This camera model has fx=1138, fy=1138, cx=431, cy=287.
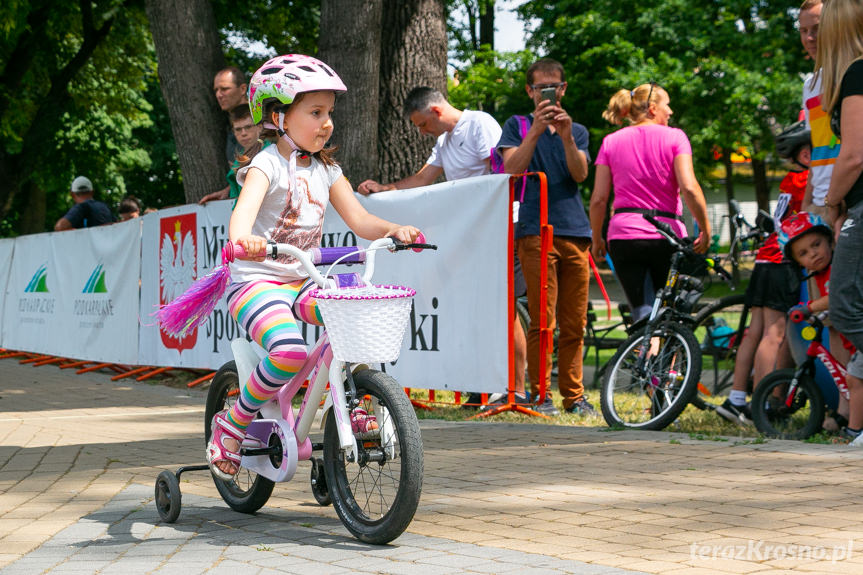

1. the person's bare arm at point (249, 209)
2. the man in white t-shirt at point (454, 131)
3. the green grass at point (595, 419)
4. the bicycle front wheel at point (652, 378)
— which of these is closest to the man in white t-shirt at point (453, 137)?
the man in white t-shirt at point (454, 131)

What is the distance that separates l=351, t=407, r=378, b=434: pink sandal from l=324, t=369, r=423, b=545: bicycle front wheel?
0.04ft

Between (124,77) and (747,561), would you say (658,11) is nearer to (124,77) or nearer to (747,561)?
(124,77)

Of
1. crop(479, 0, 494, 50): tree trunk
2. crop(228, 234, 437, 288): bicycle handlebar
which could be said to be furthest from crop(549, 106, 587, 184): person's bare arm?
crop(479, 0, 494, 50): tree trunk

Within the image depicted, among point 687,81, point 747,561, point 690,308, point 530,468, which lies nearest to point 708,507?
point 747,561

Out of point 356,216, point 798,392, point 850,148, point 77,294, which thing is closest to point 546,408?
point 798,392

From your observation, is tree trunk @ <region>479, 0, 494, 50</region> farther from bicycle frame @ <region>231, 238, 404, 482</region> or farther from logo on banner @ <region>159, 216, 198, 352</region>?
bicycle frame @ <region>231, 238, 404, 482</region>

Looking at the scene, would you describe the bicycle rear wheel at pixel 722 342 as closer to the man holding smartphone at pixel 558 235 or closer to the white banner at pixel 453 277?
the man holding smartphone at pixel 558 235

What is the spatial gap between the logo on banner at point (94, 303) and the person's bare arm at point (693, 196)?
722cm

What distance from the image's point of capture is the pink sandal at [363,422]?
426 cm

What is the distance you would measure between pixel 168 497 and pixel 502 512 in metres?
1.38

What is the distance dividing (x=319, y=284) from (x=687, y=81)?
26284mm

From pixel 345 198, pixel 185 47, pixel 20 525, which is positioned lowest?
pixel 20 525

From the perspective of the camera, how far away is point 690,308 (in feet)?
23.6

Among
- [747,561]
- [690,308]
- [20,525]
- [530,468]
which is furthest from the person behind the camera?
[690,308]
